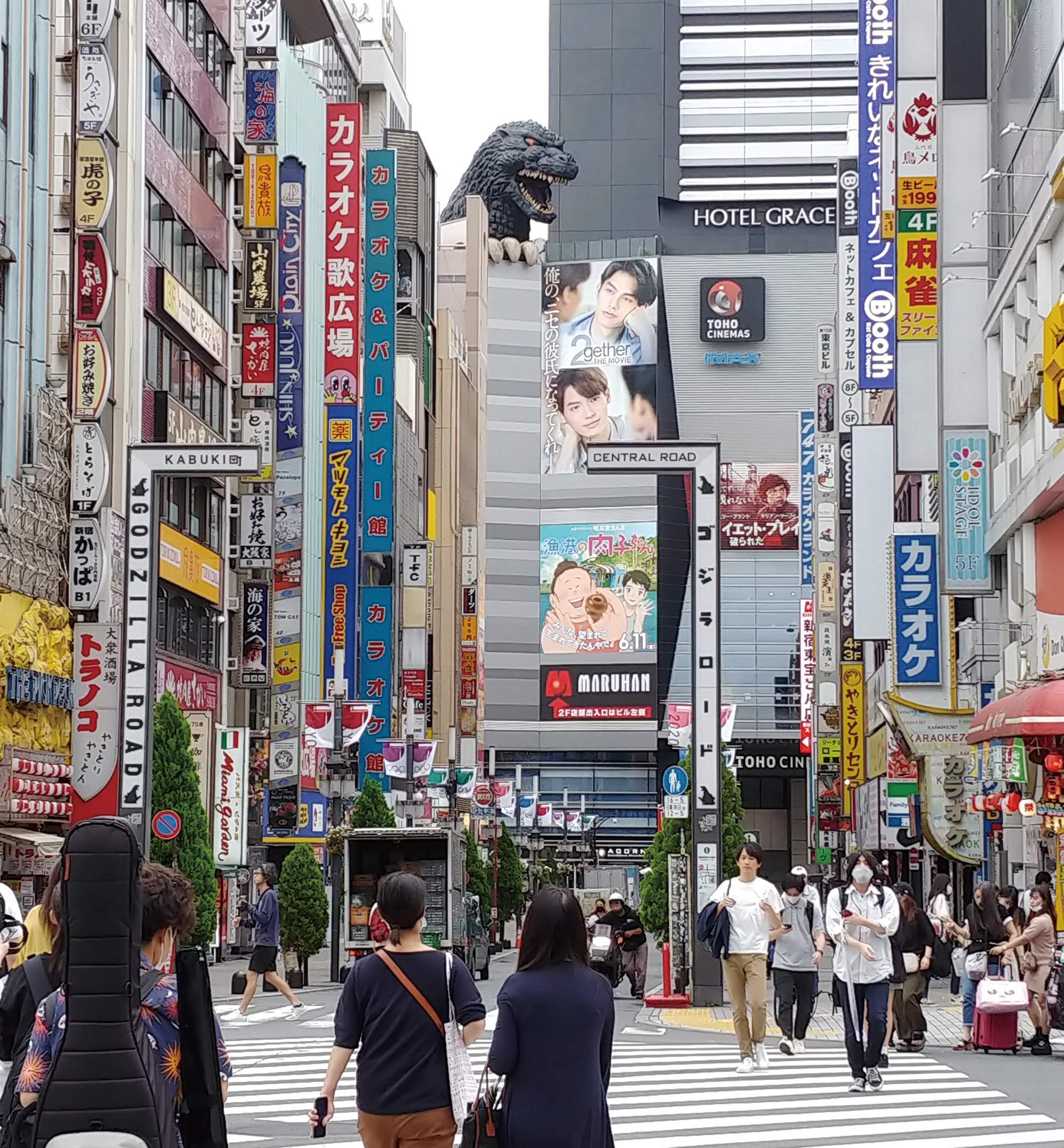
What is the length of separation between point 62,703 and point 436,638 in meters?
58.3

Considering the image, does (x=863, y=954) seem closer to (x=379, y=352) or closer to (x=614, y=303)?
(x=379, y=352)

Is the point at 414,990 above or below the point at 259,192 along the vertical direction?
below

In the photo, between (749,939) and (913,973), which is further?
(913,973)

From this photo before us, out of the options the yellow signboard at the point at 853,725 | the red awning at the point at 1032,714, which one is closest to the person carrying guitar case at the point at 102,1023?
the red awning at the point at 1032,714

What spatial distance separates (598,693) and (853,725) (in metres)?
68.4

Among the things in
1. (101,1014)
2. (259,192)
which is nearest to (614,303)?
(259,192)

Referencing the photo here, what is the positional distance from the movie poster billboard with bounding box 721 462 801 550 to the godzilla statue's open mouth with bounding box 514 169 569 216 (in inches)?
795

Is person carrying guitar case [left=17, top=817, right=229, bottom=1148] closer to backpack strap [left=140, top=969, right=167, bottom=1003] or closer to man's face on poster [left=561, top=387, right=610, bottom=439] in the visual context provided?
backpack strap [left=140, top=969, right=167, bottom=1003]

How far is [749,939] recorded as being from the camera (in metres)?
17.4

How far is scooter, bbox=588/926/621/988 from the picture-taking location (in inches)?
890

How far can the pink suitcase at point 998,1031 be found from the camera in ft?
68.0

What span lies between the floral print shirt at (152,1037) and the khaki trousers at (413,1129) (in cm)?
173

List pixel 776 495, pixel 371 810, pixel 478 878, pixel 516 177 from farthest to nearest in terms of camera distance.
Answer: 1. pixel 776 495
2. pixel 516 177
3. pixel 478 878
4. pixel 371 810

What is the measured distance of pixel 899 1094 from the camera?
1616 cm
